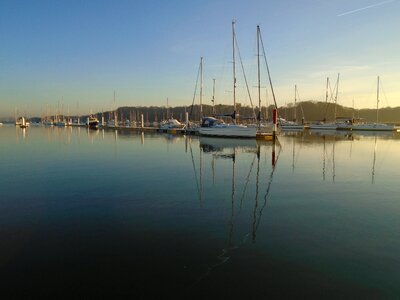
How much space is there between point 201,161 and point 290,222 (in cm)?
1395

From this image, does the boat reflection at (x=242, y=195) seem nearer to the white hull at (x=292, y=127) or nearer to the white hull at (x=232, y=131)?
the white hull at (x=232, y=131)

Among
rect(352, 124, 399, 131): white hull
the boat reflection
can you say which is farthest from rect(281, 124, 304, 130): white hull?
the boat reflection

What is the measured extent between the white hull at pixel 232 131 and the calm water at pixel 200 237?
98.9ft

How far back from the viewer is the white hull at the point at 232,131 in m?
46.5

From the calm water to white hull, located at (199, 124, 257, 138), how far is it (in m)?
30.1

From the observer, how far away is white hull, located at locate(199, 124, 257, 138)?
153 ft

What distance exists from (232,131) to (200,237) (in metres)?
41.1

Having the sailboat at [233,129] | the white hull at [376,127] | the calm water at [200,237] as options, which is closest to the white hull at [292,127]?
the white hull at [376,127]

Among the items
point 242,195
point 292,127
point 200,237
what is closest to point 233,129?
point 242,195

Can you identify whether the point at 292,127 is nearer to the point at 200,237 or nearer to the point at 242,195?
the point at 242,195

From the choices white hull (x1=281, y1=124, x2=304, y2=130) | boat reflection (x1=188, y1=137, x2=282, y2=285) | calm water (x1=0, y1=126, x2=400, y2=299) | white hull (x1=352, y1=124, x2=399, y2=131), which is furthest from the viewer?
white hull (x1=281, y1=124, x2=304, y2=130)

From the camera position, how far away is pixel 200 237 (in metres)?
8.19

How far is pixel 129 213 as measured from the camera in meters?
10.3

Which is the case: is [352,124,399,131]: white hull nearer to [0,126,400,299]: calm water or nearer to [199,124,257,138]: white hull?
[199,124,257,138]: white hull
